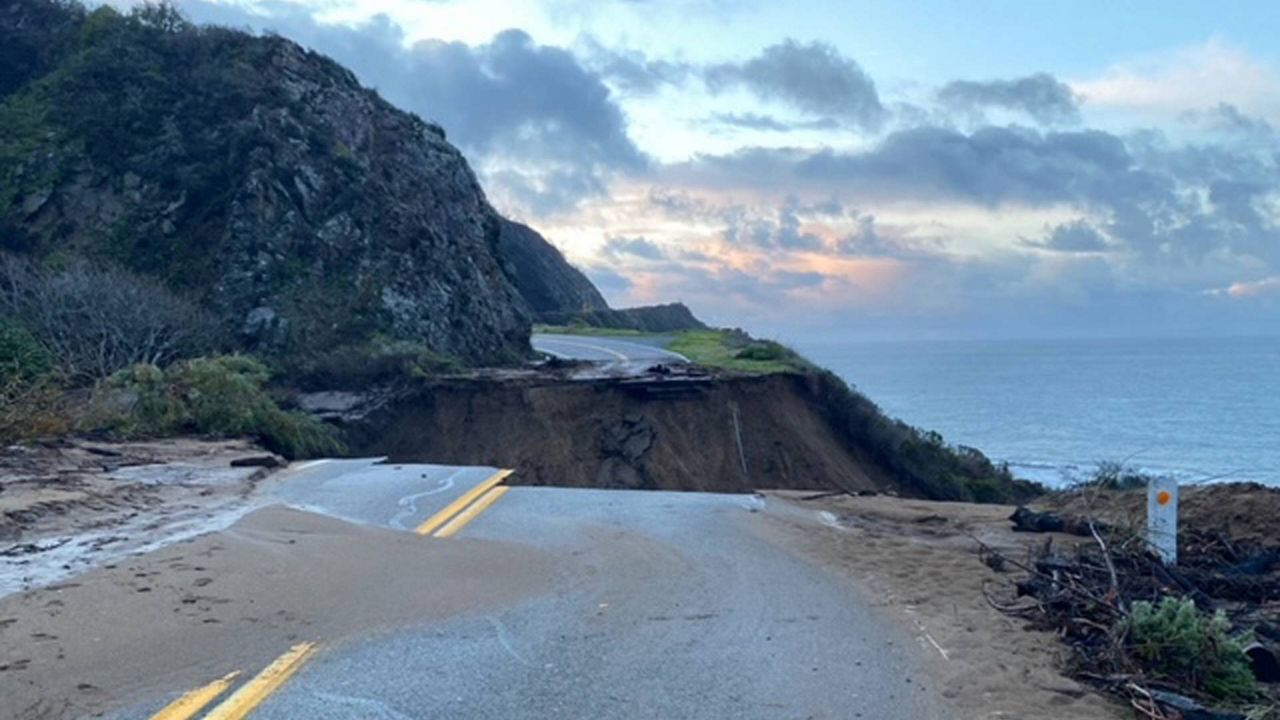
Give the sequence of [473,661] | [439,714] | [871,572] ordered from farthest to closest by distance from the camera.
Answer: [871,572], [473,661], [439,714]

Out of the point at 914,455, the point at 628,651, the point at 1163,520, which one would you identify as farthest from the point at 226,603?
the point at 914,455

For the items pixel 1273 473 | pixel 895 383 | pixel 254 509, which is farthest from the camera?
pixel 895 383

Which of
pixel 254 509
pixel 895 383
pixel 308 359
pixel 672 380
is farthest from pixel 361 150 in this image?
pixel 895 383

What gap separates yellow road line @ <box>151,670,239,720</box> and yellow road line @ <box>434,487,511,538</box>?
179 inches

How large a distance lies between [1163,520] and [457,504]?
21.5ft

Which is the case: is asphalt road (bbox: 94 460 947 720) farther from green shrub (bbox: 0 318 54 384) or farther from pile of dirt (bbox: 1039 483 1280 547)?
green shrub (bbox: 0 318 54 384)

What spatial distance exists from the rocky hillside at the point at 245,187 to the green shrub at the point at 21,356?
9167 millimetres

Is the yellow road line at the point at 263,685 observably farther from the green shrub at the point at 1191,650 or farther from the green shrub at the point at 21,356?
the green shrub at the point at 21,356

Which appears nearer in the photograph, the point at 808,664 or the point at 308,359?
the point at 808,664

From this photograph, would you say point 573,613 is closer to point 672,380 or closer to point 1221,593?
point 1221,593

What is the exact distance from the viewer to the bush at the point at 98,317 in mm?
26281

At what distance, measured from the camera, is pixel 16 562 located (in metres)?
8.45

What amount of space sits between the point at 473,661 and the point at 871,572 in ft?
14.5

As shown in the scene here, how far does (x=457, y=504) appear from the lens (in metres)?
12.4
